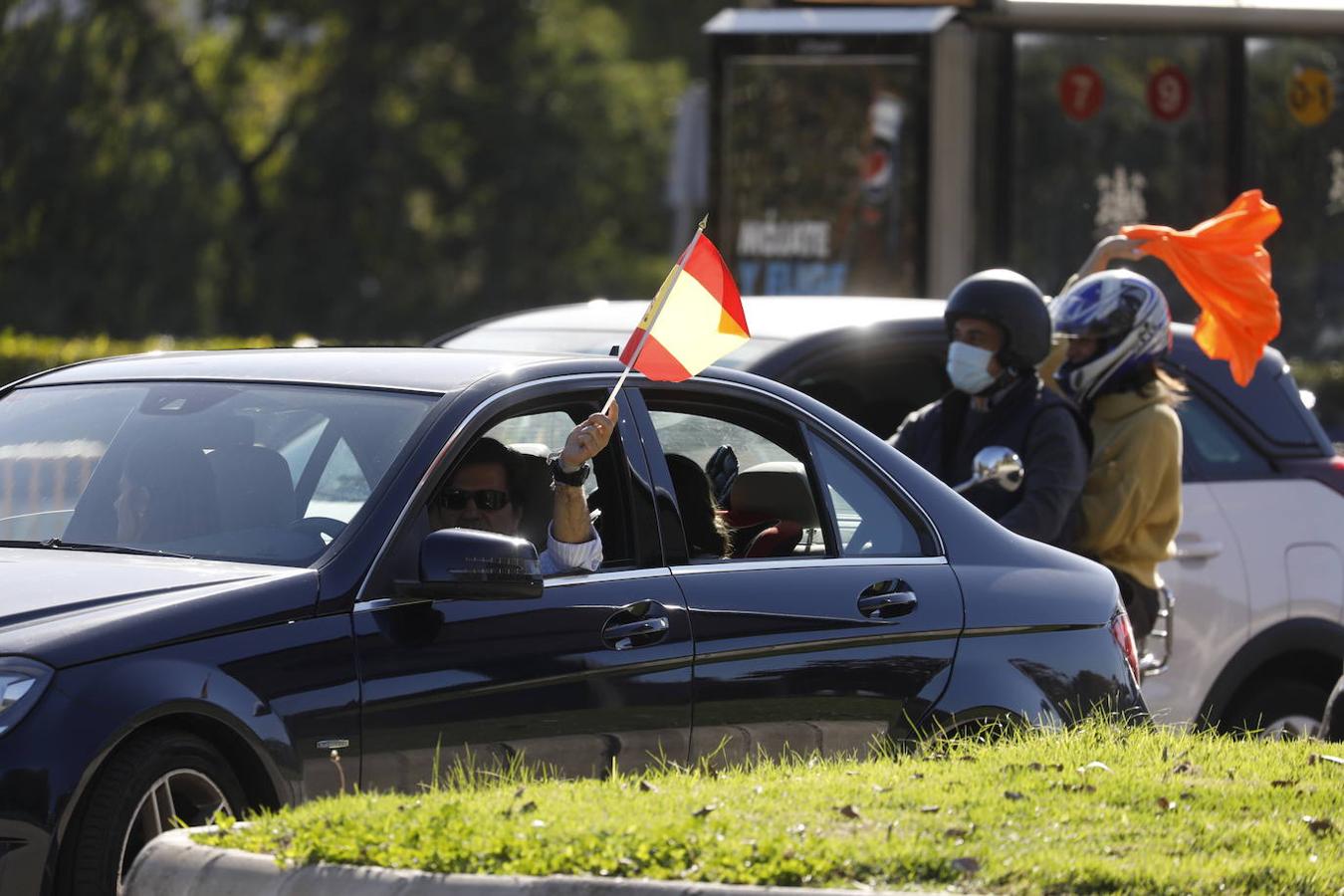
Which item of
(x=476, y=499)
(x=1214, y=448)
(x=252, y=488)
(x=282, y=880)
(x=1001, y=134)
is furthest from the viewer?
(x=1001, y=134)

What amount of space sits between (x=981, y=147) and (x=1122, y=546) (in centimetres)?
1009

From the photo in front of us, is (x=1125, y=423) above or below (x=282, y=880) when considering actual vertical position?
above

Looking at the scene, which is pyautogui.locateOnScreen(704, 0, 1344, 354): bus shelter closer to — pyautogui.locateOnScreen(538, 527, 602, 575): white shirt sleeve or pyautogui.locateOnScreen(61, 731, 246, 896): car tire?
pyautogui.locateOnScreen(538, 527, 602, 575): white shirt sleeve

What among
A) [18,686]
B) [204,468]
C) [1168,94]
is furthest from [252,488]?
[1168,94]

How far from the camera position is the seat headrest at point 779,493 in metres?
6.24

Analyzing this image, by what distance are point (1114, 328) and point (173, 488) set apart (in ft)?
12.7

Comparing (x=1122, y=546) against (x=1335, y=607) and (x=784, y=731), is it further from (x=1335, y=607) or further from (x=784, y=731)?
(x=784, y=731)

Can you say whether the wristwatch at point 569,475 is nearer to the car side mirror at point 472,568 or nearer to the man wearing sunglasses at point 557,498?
the man wearing sunglasses at point 557,498

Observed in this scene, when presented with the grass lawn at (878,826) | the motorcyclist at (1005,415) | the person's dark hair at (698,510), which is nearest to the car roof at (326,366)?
the person's dark hair at (698,510)

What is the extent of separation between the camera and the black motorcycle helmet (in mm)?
8008

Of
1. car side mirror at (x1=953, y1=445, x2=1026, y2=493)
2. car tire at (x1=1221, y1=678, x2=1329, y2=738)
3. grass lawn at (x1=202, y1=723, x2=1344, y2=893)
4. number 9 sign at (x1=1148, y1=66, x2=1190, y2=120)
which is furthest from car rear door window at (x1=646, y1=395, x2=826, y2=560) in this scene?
number 9 sign at (x1=1148, y1=66, x2=1190, y2=120)

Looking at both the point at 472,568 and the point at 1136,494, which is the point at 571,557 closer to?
the point at 472,568

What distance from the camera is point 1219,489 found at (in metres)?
8.86

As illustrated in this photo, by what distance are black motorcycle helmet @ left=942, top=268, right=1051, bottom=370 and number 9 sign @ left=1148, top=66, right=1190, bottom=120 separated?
1007 centimetres
